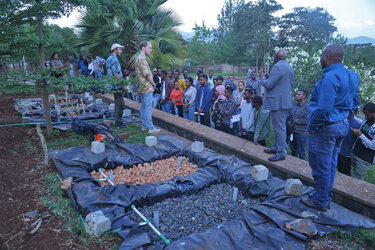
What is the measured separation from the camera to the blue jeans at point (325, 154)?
2.90 metres

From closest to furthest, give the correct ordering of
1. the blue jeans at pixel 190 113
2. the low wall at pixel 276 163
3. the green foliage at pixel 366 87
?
the low wall at pixel 276 163, the green foliage at pixel 366 87, the blue jeans at pixel 190 113

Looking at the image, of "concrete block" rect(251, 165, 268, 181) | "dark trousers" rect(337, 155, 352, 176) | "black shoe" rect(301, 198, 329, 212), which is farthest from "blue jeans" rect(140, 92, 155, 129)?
"dark trousers" rect(337, 155, 352, 176)

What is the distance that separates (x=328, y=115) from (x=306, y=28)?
28.2 meters

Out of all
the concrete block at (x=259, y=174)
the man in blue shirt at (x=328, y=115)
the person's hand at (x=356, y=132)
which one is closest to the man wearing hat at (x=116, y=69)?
the concrete block at (x=259, y=174)

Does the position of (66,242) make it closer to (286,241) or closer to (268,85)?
(286,241)

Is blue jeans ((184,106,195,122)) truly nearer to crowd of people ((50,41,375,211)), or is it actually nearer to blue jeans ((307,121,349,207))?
crowd of people ((50,41,375,211))

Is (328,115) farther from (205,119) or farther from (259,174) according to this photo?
(205,119)

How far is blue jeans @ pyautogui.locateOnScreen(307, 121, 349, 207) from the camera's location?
2.90 meters

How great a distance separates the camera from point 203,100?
6641 mm

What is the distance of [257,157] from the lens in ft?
14.6

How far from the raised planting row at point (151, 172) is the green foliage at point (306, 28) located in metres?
25.0

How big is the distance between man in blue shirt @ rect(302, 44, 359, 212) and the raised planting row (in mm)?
Result: 2186

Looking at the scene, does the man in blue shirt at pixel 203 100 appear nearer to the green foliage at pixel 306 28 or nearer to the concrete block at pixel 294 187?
the concrete block at pixel 294 187

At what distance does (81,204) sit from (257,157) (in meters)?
2.92
